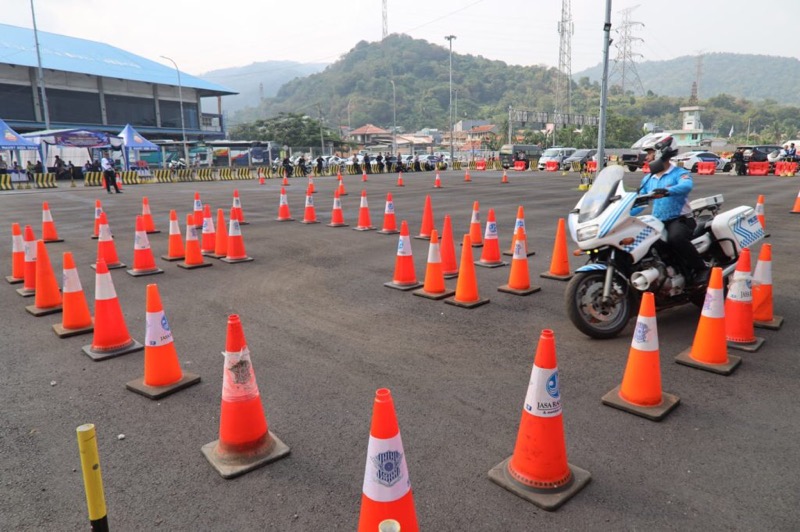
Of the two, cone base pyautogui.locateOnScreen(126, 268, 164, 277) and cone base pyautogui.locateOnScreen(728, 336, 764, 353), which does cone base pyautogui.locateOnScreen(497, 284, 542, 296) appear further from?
cone base pyautogui.locateOnScreen(126, 268, 164, 277)

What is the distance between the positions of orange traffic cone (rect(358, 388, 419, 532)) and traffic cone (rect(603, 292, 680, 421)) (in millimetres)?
2163

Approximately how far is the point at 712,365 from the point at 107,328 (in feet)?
17.2

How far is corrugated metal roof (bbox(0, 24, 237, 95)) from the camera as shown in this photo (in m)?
54.7

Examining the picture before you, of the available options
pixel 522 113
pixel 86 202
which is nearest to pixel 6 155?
pixel 86 202

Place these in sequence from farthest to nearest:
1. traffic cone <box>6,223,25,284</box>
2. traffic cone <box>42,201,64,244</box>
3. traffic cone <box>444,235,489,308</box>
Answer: traffic cone <box>42,201,64,244</box> < traffic cone <box>6,223,25,284</box> < traffic cone <box>444,235,489,308</box>


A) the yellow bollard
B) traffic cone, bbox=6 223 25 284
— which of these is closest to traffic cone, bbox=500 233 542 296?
the yellow bollard

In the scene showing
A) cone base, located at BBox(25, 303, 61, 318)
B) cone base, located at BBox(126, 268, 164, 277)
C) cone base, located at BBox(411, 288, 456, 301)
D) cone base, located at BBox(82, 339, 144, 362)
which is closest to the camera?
cone base, located at BBox(82, 339, 144, 362)

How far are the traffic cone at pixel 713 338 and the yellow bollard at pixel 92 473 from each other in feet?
14.3

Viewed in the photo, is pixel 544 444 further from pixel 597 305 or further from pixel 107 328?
pixel 107 328

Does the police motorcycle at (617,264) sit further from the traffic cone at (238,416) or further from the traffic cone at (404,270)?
the traffic cone at (238,416)

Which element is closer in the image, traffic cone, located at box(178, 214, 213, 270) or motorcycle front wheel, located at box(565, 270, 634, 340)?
motorcycle front wheel, located at box(565, 270, 634, 340)

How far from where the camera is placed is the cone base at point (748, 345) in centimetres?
493

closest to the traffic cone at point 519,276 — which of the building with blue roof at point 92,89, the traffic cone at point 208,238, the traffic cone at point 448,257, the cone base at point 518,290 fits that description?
the cone base at point 518,290

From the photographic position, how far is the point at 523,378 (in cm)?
444
